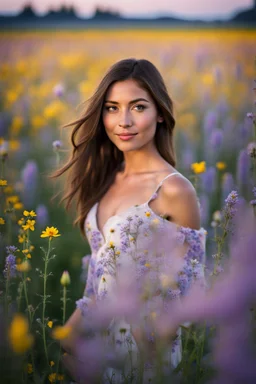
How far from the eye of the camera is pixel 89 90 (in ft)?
13.0

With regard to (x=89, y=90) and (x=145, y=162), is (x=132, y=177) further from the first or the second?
(x=89, y=90)

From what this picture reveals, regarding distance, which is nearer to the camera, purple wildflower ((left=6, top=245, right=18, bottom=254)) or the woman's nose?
purple wildflower ((left=6, top=245, right=18, bottom=254))

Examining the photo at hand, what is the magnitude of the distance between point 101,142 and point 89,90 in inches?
81.7

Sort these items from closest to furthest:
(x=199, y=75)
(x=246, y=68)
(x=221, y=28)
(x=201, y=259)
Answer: (x=201, y=259) → (x=246, y=68) → (x=199, y=75) → (x=221, y=28)

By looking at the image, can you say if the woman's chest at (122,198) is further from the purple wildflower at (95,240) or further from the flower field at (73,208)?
the flower field at (73,208)

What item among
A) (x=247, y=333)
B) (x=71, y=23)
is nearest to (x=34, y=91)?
(x=71, y=23)

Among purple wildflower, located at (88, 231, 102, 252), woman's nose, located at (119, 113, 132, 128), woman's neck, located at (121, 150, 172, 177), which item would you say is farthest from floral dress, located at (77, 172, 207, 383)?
woman's nose, located at (119, 113, 132, 128)

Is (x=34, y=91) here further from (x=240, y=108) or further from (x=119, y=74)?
(x=119, y=74)

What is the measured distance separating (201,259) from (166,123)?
526 mm

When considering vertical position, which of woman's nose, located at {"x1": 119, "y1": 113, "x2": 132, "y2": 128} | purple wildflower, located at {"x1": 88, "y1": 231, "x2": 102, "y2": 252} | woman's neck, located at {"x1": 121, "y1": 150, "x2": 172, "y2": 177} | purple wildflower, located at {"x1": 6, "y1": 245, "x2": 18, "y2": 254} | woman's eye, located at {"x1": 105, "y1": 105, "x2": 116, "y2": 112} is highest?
woman's eye, located at {"x1": 105, "y1": 105, "x2": 116, "y2": 112}

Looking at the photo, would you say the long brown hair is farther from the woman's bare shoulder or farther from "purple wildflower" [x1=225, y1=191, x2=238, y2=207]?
"purple wildflower" [x1=225, y1=191, x2=238, y2=207]

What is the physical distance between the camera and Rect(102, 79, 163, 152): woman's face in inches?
67.0

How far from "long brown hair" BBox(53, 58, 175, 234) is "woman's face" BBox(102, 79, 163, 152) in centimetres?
3

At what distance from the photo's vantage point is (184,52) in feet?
17.1
